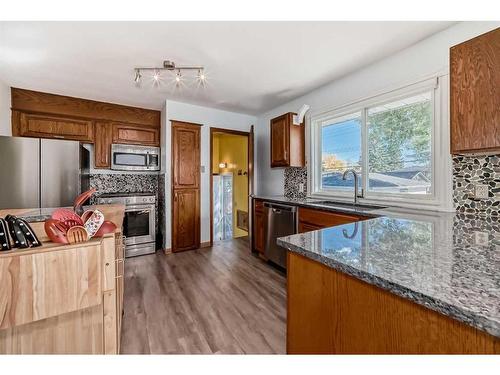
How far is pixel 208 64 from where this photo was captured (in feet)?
7.93

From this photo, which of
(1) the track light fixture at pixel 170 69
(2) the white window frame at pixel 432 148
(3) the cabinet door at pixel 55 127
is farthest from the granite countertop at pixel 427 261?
(3) the cabinet door at pixel 55 127

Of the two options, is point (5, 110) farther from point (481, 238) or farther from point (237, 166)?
point (481, 238)

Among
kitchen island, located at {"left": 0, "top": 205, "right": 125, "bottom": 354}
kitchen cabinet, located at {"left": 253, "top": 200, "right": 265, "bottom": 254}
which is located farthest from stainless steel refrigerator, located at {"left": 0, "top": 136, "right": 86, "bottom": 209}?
kitchen cabinet, located at {"left": 253, "top": 200, "right": 265, "bottom": 254}

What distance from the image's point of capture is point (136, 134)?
384cm

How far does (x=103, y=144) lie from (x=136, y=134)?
1.71ft

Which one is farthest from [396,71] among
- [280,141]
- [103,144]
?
[103,144]

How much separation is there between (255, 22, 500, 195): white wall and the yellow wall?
145 cm

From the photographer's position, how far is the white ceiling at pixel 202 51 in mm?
1831

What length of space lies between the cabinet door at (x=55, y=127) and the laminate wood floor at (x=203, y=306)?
203 centimetres

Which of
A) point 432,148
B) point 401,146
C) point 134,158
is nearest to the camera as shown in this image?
point 432,148

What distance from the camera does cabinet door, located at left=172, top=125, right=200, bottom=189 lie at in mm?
3574

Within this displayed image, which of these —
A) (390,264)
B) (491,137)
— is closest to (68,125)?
(390,264)

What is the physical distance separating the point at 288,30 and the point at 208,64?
3.08ft
